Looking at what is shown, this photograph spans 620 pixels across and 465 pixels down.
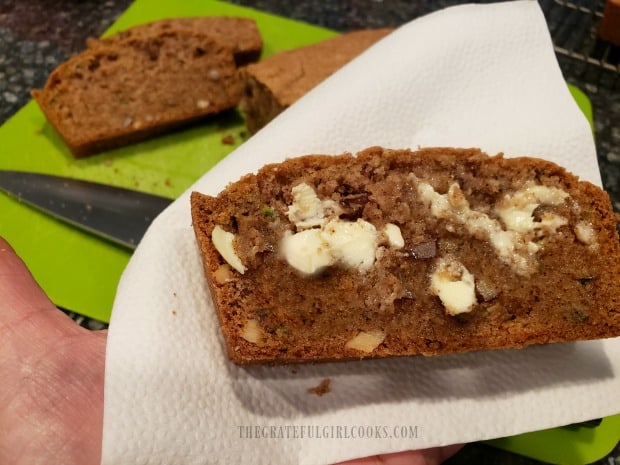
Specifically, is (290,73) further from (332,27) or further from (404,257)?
(404,257)

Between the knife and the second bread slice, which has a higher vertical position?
the second bread slice

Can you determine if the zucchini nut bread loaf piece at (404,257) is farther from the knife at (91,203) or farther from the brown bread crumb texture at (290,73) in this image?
the brown bread crumb texture at (290,73)

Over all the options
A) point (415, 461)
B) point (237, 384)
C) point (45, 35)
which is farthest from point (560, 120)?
point (45, 35)

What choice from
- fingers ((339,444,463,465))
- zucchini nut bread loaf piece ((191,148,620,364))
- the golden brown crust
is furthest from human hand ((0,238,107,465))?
the golden brown crust

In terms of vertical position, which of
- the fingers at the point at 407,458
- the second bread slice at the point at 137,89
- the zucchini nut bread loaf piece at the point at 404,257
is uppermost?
the zucchini nut bread loaf piece at the point at 404,257

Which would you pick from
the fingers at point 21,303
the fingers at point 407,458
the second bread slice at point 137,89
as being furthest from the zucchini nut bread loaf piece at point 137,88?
the fingers at point 407,458

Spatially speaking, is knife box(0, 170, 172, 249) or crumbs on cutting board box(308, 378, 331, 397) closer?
crumbs on cutting board box(308, 378, 331, 397)

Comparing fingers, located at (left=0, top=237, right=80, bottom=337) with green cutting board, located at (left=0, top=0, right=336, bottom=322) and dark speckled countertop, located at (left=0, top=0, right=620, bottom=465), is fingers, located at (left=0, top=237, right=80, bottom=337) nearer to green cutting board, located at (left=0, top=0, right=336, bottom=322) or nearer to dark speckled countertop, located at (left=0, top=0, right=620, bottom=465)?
green cutting board, located at (left=0, top=0, right=336, bottom=322)
